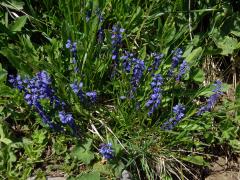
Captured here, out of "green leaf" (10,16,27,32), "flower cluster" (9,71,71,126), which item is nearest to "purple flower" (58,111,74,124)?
"flower cluster" (9,71,71,126)

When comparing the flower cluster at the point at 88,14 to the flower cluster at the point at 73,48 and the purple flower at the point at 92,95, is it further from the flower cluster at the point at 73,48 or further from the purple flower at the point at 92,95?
the purple flower at the point at 92,95

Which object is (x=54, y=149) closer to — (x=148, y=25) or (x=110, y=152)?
(x=110, y=152)

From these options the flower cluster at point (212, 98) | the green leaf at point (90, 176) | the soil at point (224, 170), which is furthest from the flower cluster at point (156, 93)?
the soil at point (224, 170)

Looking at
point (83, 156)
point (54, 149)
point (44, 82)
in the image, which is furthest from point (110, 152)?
point (44, 82)

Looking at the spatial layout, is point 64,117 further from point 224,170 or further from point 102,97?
A: point 224,170

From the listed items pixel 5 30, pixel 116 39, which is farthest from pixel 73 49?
pixel 5 30

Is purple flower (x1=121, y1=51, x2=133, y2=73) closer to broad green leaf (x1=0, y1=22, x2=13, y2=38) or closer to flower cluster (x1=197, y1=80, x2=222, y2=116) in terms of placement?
flower cluster (x1=197, y1=80, x2=222, y2=116)

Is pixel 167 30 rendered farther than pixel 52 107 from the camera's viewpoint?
Yes
